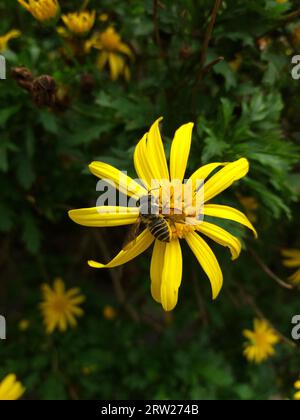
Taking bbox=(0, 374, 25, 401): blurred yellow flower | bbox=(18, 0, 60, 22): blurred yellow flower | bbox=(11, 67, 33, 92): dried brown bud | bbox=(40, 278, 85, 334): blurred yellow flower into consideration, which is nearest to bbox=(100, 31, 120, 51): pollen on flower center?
bbox=(18, 0, 60, 22): blurred yellow flower

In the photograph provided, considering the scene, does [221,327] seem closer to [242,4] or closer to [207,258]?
[207,258]

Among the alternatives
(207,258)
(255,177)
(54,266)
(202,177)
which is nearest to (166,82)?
(255,177)

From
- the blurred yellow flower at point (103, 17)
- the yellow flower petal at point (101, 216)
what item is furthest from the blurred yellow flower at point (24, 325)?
the blurred yellow flower at point (103, 17)

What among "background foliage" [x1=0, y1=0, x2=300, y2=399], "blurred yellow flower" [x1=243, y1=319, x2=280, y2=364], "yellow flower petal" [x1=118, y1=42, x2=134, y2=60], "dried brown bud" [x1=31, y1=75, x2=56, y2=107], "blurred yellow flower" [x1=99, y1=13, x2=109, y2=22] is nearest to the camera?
"dried brown bud" [x1=31, y1=75, x2=56, y2=107]

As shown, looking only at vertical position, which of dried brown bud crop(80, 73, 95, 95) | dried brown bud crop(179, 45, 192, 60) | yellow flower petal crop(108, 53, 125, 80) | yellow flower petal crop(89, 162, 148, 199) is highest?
yellow flower petal crop(108, 53, 125, 80)

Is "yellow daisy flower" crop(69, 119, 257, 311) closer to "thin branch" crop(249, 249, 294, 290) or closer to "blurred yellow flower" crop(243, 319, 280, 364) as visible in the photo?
"thin branch" crop(249, 249, 294, 290)

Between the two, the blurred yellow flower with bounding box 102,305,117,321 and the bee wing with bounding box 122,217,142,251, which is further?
the blurred yellow flower with bounding box 102,305,117,321

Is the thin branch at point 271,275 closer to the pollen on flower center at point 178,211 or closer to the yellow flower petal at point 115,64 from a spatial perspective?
the pollen on flower center at point 178,211

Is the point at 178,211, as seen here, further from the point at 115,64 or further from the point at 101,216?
the point at 115,64
